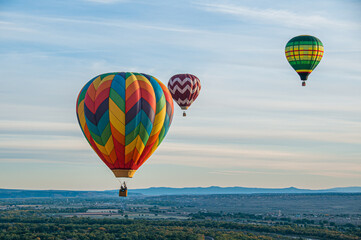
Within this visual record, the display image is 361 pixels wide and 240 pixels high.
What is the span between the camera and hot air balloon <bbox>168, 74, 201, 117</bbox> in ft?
217

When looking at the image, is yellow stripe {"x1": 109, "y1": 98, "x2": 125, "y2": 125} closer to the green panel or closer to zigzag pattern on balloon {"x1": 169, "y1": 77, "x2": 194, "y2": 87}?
the green panel

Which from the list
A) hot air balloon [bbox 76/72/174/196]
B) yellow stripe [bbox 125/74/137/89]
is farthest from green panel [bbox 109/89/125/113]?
yellow stripe [bbox 125/74/137/89]

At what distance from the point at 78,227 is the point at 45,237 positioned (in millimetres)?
16942

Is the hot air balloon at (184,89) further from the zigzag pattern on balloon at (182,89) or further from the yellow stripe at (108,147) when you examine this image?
the yellow stripe at (108,147)

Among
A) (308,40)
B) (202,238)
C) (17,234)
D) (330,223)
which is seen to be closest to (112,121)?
(308,40)

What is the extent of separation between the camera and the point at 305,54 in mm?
55312

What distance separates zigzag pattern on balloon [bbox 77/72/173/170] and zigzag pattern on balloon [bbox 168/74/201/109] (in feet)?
72.4

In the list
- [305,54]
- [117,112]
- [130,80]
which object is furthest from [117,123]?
[305,54]

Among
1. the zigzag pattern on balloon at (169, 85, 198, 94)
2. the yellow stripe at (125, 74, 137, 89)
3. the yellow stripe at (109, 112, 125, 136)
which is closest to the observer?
the yellow stripe at (109, 112, 125, 136)

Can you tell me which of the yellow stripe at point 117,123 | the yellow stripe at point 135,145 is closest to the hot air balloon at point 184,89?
the yellow stripe at point 135,145

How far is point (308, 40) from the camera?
182 ft

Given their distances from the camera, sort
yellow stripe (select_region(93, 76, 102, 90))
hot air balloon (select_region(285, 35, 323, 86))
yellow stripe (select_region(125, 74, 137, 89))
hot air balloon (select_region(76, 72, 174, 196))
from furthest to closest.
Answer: hot air balloon (select_region(285, 35, 323, 86)), yellow stripe (select_region(93, 76, 102, 90)), yellow stripe (select_region(125, 74, 137, 89)), hot air balloon (select_region(76, 72, 174, 196))

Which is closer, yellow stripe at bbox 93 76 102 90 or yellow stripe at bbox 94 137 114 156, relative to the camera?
yellow stripe at bbox 94 137 114 156

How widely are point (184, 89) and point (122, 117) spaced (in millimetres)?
24988
